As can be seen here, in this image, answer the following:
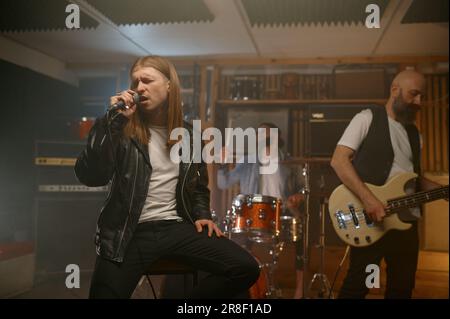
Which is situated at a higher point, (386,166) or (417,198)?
(386,166)

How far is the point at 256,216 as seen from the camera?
8.48ft

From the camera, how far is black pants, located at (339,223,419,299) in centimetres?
219

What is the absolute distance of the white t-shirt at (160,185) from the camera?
1.80 metres

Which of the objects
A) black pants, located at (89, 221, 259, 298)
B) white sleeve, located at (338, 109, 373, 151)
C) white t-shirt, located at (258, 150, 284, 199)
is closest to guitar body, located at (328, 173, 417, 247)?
white sleeve, located at (338, 109, 373, 151)

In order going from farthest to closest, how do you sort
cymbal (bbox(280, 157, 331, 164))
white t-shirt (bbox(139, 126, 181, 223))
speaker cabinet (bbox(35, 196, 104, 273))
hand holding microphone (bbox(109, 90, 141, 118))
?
speaker cabinet (bbox(35, 196, 104, 273)) < cymbal (bbox(280, 157, 331, 164)) < white t-shirt (bbox(139, 126, 181, 223)) < hand holding microphone (bbox(109, 90, 141, 118))

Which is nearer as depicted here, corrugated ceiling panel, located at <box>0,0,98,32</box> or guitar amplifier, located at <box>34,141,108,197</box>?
corrugated ceiling panel, located at <box>0,0,98,32</box>

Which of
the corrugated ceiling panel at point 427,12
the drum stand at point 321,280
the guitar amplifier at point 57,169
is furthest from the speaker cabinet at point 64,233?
the corrugated ceiling panel at point 427,12

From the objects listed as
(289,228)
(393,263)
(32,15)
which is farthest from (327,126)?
(32,15)

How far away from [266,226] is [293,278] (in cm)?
94

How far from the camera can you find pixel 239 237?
2730 millimetres

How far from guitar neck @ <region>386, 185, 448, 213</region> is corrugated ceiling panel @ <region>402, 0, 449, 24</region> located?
139cm

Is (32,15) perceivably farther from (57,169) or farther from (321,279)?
(321,279)

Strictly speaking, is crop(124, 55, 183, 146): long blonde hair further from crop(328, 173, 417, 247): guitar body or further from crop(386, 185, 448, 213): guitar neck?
crop(386, 185, 448, 213): guitar neck

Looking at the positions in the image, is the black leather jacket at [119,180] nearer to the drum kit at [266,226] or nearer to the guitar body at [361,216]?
the drum kit at [266,226]
